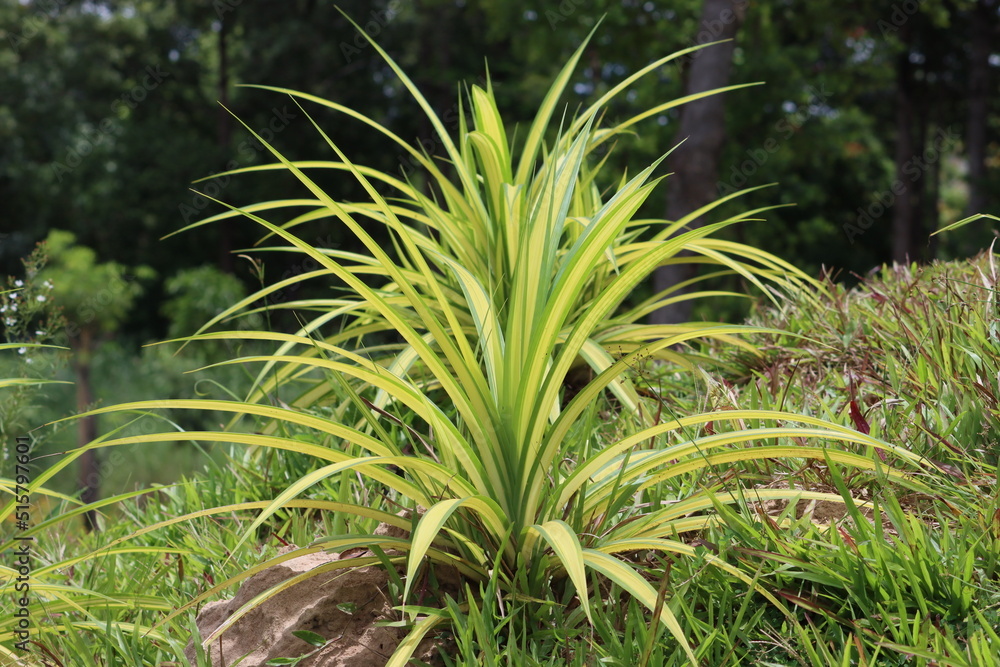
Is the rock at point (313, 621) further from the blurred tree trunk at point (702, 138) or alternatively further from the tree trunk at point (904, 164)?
the tree trunk at point (904, 164)

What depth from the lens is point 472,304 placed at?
6.21 feet

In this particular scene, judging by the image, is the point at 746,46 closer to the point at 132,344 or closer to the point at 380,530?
the point at 380,530

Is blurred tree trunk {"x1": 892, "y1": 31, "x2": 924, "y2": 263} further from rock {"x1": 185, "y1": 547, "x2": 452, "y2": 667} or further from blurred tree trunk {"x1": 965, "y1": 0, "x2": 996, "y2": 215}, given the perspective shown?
rock {"x1": 185, "y1": 547, "x2": 452, "y2": 667}

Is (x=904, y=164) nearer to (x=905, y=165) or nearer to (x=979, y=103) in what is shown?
(x=905, y=165)

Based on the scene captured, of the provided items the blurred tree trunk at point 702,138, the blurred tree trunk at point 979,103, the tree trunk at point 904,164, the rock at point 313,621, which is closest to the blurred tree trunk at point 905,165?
the tree trunk at point 904,164

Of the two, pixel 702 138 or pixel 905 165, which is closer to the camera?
pixel 702 138

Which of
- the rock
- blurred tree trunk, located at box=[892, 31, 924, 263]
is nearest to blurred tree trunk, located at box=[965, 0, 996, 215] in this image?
blurred tree trunk, located at box=[892, 31, 924, 263]

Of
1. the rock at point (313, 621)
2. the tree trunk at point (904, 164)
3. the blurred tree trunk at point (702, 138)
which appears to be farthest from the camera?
the tree trunk at point (904, 164)

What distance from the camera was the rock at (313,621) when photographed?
5.34 feet

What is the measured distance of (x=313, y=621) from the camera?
5.55 ft

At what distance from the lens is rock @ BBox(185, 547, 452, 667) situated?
163 cm

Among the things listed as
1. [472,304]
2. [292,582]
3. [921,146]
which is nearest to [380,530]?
[292,582]

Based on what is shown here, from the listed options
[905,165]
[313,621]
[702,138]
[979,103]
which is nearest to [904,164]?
[905,165]

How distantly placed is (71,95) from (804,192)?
17.5 m
